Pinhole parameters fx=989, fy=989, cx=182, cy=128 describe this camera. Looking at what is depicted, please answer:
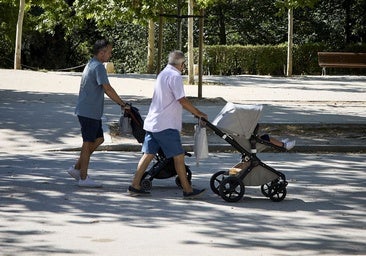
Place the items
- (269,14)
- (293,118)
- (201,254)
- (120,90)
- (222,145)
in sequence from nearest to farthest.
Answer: (201,254) → (222,145) → (293,118) → (120,90) → (269,14)

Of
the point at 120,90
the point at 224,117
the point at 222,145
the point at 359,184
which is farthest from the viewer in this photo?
the point at 120,90

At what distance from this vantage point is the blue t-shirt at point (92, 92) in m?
11.2

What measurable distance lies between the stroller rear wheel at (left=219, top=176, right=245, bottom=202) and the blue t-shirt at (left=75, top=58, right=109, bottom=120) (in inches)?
69.0

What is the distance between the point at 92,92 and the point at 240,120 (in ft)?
5.83

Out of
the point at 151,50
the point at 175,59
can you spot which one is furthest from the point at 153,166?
the point at 151,50

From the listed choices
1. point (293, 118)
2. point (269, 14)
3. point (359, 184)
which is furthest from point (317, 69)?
point (359, 184)

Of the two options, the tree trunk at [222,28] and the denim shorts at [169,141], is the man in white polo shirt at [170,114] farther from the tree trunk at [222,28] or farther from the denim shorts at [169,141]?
the tree trunk at [222,28]

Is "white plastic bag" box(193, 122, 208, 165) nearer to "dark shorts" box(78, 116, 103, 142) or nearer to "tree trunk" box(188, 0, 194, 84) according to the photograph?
"dark shorts" box(78, 116, 103, 142)

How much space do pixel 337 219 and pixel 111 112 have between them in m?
11.0

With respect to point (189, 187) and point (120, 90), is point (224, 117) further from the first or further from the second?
point (120, 90)

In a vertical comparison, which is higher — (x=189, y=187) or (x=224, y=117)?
(x=224, y=117)

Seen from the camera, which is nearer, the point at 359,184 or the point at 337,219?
the point at 337,219

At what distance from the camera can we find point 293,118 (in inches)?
770

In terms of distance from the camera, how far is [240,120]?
35.0 feet
